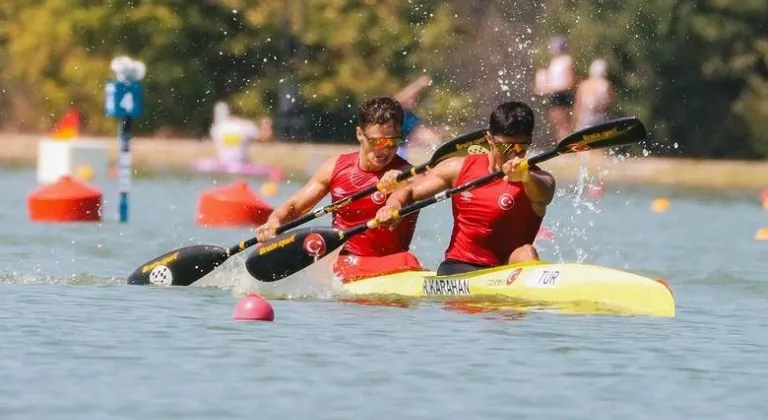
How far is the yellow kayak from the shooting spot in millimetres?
11961

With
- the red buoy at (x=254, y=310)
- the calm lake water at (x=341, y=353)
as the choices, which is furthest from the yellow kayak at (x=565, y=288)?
the red buoy at (x=254, y=310)

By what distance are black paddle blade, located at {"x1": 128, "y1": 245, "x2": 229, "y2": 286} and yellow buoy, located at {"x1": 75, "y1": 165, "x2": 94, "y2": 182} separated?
12183mm

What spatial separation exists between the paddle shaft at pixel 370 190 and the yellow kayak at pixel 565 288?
2.68ft

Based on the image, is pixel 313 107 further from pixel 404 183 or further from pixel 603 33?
pixel 404 183

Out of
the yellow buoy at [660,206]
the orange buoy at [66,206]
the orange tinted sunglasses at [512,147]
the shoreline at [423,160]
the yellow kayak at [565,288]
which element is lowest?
the yellow kayak at [565,288]

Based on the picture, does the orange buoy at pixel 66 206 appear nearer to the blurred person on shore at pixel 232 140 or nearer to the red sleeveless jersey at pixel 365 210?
the red sleeveless jersey at pixel 365 210

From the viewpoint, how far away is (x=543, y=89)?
30.3 m

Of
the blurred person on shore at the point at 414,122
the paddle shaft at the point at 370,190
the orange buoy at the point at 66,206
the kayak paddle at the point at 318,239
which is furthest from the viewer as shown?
the blurred person on shore at the point at 414,122

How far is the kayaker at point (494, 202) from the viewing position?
12383mm

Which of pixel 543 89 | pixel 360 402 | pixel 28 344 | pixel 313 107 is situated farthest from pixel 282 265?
pixel 313 107

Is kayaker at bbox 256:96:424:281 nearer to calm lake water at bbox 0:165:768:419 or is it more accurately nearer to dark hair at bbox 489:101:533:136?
calm lake water at bbox 0:165:768:419

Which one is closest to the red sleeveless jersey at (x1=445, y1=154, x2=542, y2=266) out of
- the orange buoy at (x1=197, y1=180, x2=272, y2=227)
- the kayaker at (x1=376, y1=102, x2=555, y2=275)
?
the kayaker at (x1=376, y1=102, x2=555, y2=275)

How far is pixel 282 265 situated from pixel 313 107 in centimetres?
2288

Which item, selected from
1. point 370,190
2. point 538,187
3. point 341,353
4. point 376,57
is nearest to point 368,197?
point 370,190
